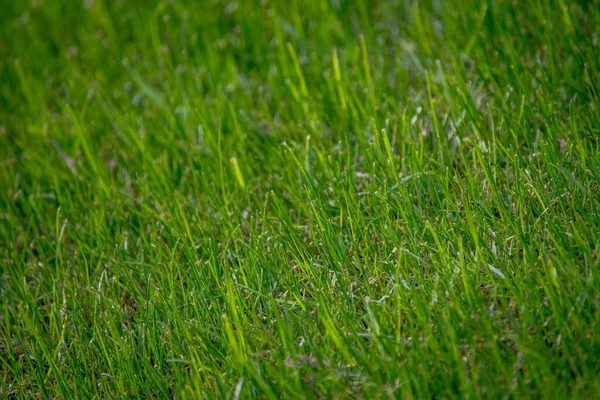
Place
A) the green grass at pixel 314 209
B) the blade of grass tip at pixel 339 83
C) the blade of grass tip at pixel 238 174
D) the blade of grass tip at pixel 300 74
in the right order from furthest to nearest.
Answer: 1. the blade of grass tip at pixel 300 74
2. the blade of grass tip at pixel 339 83
3. the blade of grass tip at pixel 238 174
4. the green grass at pixel 314 209

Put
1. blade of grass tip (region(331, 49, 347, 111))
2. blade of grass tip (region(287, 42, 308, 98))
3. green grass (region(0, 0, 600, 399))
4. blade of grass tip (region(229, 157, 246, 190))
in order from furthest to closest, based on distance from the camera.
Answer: blade of grass tip (region(287, 42, 308, 98)) < blade of grass tip (region(331, 49, 347, 111)) < blade of grass tip (region(229, 157, 246, 190)) < green grass (region(0, 0, 600, 399))

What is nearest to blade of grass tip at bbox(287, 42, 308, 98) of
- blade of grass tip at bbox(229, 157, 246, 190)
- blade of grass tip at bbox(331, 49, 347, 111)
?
blade of grass tip at bbox(331, 49, 347, 111)

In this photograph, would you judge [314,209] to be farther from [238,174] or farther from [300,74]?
[300,74]

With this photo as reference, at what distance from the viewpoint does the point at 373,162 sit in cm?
231

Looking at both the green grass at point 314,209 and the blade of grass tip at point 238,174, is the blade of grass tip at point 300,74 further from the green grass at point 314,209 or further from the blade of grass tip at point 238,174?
the blade of grass tip at point 238,174

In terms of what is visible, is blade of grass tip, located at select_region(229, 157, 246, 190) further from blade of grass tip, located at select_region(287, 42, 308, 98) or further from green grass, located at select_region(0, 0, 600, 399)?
blade of grass tip, located at select_region(287, 42, 308, 98)

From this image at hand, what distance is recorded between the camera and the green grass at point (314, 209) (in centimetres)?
176

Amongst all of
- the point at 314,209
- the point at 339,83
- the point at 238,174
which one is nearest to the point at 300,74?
the point at 339,83

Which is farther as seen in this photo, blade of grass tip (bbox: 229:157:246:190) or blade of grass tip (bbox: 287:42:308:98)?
blade of grass tip (bbox: 287:42:308:98)

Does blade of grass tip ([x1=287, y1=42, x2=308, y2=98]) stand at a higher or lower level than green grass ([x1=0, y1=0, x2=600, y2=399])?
higher

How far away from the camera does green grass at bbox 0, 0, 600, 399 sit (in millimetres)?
1758

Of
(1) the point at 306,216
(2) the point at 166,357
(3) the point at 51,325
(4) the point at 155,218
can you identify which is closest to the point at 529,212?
(1) the point at 306,216

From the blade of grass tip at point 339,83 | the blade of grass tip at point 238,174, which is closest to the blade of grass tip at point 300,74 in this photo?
the blade of grass tip at point 339,83

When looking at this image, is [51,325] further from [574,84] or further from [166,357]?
[574,84]
